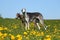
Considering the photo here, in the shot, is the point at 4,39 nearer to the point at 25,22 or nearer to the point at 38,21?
the point at 25,22

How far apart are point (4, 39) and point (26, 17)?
15.8 m

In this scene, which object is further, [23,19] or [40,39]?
[23,19]

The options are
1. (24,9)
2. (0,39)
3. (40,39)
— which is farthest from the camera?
(24,9)

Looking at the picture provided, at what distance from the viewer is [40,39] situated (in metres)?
7.21

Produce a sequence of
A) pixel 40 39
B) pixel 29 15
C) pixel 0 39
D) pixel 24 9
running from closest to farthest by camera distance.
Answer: pixel 0 39 → pixel 40 39 → pixel 24 9 → pixel 29 15

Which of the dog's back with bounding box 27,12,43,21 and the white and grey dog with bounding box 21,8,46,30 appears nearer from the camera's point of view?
the white and grey dog with bounding box 21,8,46,30

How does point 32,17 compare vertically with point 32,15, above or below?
below

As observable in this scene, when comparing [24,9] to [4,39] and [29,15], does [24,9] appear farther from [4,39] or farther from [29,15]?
[4,39]

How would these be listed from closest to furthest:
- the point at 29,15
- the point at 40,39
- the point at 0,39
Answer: the point at 0,39 → the point at 40,39 → the point at 29,15

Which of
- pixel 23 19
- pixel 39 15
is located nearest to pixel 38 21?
pixel 39 15

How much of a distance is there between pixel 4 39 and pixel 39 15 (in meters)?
17.2

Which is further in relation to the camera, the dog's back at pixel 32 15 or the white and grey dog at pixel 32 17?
the dog's back at pixel 32 15

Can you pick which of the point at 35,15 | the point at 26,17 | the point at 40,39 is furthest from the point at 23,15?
the point at 40,39

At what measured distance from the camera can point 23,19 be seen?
22.4 m
